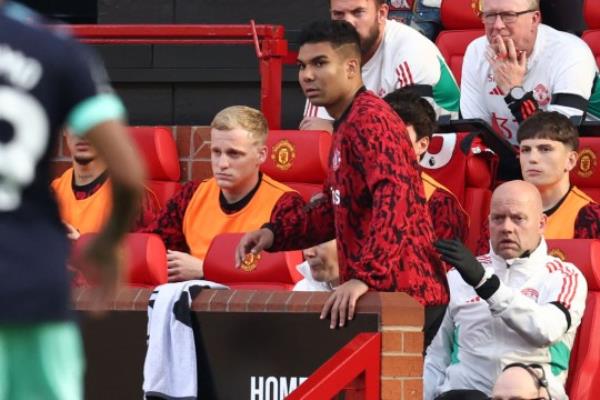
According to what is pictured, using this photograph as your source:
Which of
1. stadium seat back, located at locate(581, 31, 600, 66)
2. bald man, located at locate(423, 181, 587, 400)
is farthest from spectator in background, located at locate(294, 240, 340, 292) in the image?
stadium seat back, located at locate(581, 31, 600, 66)

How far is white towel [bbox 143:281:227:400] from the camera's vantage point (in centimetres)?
609

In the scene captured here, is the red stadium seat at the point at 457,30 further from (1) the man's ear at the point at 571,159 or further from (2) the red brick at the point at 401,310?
(2) the red brick at the point at 401,310

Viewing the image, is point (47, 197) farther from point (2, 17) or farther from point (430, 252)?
point (430, 252)

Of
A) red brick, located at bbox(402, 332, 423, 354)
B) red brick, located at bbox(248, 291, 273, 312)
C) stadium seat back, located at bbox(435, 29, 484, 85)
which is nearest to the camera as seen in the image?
red brick, located at bbox(402, 332, 423, 354)

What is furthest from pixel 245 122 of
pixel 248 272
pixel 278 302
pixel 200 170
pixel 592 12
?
pixel 592 12

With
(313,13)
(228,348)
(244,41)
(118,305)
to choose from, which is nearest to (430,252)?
(228,348)

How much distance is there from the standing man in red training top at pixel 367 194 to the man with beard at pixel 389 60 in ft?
7.16

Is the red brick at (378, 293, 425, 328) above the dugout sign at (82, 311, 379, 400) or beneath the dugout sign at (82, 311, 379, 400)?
above

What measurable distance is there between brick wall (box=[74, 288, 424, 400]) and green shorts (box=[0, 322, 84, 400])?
7.83ft

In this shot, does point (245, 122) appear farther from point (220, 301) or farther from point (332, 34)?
point (220, 301)

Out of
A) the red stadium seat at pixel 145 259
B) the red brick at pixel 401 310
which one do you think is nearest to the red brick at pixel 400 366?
the red brick at pixel 401 310

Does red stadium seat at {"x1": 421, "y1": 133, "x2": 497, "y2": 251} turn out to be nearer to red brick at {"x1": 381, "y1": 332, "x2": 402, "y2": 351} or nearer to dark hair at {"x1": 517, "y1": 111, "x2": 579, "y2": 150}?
dark hair at {"x1": 517, "y1": 111, "x2": 579, "y2": 150}

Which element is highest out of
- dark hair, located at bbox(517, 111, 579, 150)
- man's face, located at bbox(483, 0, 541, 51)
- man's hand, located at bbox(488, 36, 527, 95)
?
man's face, located at bbox(483, 0, 541, 51)

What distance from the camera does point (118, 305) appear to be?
631cm
